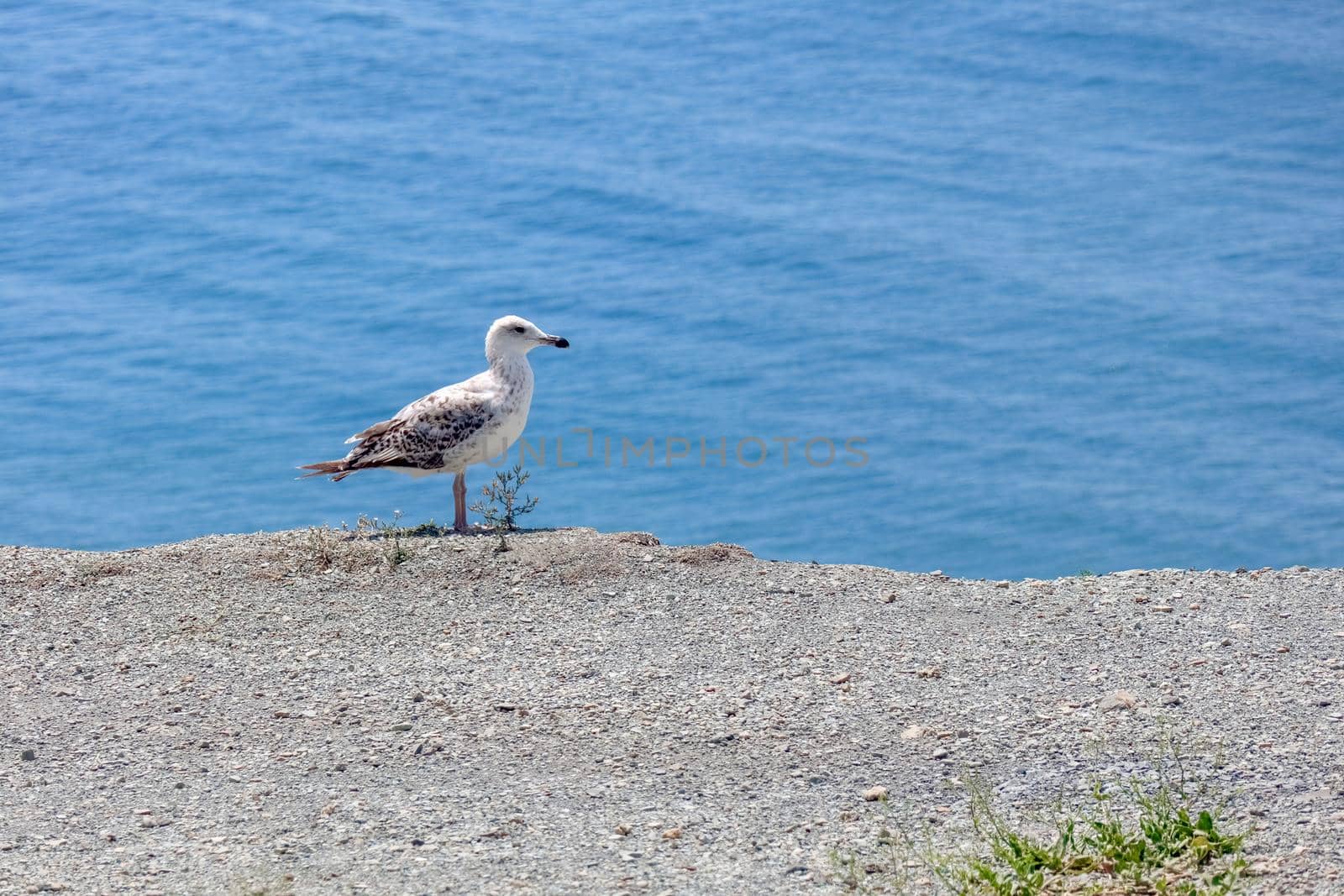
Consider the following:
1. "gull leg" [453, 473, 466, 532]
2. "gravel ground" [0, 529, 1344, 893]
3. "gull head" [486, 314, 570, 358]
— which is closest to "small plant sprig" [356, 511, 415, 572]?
"gravel ground" [0, 529, 1344, 893]

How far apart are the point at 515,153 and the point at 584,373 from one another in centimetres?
467

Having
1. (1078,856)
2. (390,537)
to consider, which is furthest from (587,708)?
(390,537)

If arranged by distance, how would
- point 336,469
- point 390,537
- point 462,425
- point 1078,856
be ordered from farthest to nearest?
point 336,469 → point 462,425 → point 390,537 → point 1078,856

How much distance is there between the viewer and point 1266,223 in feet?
56.5

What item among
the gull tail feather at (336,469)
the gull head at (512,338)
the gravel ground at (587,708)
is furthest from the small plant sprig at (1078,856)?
the gull tail feather at (336,469)

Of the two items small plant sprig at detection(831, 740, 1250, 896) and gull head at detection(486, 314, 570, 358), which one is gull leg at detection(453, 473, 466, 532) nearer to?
gull head at detection(486, 314, 570, 358)

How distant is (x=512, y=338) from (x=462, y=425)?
21.8 inches

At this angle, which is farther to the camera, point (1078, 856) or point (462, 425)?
point (462, 425)

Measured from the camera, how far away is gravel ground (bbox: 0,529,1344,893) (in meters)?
4.35

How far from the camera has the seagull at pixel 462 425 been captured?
26.4 ft

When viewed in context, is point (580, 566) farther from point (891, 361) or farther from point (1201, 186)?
point (1201, 186)

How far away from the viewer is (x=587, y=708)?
5.54 m

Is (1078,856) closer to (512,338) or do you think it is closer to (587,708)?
(587,708)

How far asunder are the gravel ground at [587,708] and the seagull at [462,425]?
0.66 meters
